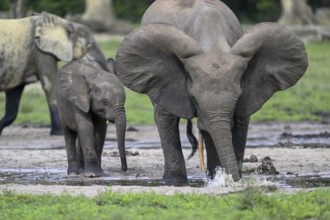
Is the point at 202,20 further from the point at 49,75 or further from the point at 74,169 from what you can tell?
the point at 49,75

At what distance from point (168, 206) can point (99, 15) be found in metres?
33.6

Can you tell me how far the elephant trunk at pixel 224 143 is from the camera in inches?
474

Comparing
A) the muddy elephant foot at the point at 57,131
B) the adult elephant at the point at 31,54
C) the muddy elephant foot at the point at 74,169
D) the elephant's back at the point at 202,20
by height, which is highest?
the elephant's back at the point at 202,20

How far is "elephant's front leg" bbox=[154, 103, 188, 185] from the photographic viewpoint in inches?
533

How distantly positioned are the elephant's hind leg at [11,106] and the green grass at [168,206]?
9481mm

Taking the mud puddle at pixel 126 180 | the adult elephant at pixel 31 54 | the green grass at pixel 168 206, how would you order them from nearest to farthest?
the green grass at pixel 168 206 → the mud puddle at pixel 126 180 → the adult elephant at pixel 31 54

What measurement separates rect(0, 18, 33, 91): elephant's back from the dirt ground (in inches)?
36.5

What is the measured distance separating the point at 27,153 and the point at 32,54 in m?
4.05

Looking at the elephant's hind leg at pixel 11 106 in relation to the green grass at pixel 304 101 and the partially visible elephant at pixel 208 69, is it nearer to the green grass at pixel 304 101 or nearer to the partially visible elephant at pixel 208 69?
the green grass at pixel 304 101

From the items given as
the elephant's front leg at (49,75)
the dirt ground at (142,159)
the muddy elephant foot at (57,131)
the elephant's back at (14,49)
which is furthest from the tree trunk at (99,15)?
the muddy elephant foot at (57,131)

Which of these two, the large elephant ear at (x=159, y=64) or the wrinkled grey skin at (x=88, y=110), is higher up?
the large elephant ear at (x=159, y=64)

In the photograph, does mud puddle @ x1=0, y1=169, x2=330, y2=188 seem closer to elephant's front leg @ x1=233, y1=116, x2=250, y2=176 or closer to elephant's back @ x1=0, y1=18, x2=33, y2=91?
elephant's front leg @ x1=233, y1=116, x2=250, y2=176

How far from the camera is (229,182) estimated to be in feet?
39.4

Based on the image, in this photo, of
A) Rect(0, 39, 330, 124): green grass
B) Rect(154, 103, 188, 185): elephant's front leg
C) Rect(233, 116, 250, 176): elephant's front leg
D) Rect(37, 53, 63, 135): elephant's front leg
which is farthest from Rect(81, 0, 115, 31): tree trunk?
Rect(233, 116, 250, 176): elephant's front leg
